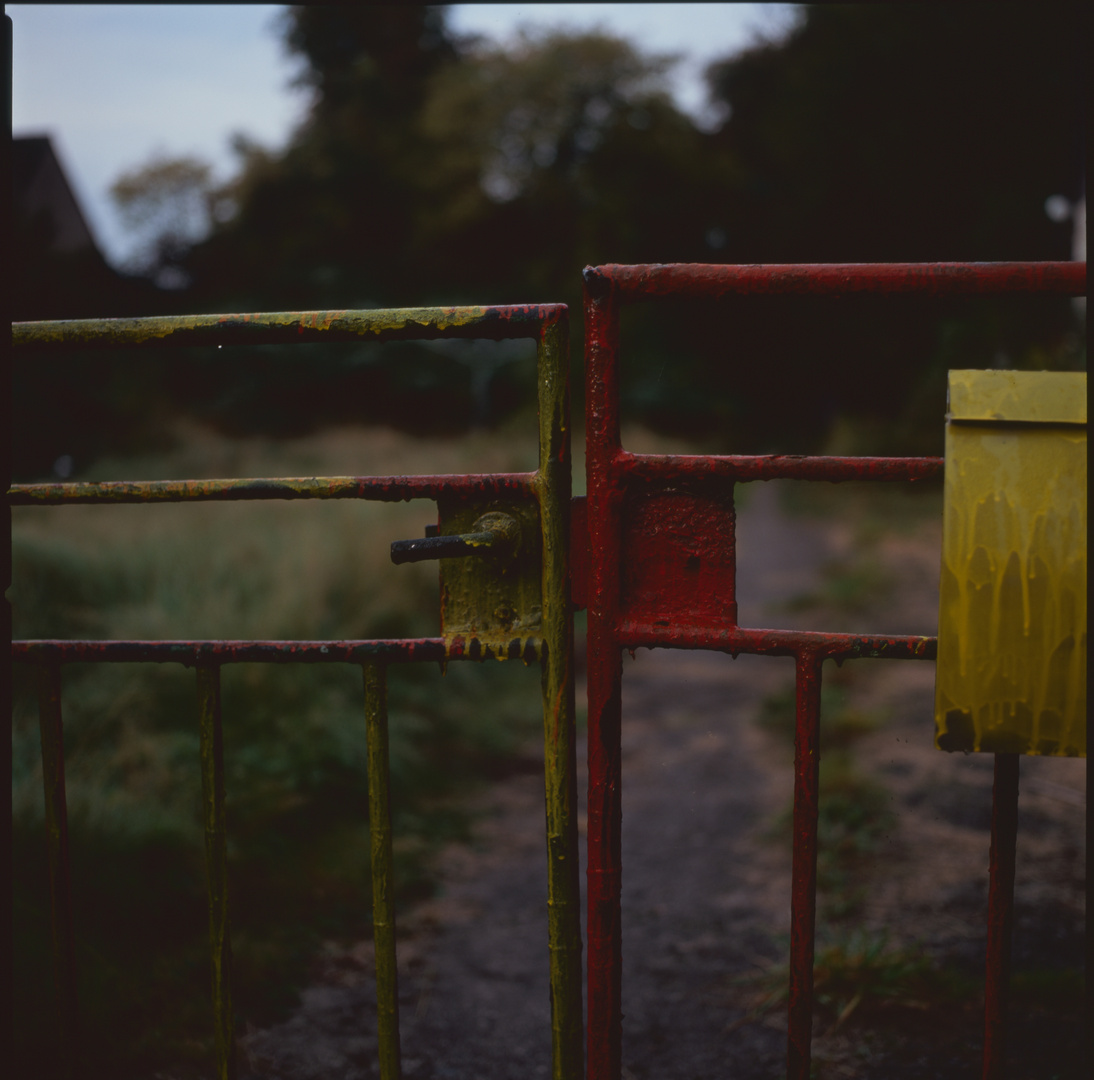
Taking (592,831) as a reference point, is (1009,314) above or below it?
above

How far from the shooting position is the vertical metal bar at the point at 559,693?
1196 millimetres

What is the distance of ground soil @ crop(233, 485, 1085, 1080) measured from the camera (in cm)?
201

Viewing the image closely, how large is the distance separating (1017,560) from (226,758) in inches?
118

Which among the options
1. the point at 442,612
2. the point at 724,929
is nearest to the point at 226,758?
the point at 724,929

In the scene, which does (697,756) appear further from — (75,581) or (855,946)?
(75,581)

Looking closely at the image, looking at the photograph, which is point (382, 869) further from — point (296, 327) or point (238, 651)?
point (296, 327)

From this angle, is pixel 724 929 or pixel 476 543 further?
pixel 724 929

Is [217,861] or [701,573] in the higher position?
[701,573]

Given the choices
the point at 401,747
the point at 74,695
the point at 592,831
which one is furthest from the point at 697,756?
the point at 592,831

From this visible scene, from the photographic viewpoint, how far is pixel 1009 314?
1016 centimetres

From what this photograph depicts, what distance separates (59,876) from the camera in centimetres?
137

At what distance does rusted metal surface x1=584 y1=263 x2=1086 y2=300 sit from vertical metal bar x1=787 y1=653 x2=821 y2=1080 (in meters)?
0.52

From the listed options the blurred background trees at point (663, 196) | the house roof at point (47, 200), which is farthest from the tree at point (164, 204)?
the house roof at point (47, 200)

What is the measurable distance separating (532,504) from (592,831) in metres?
0.48
